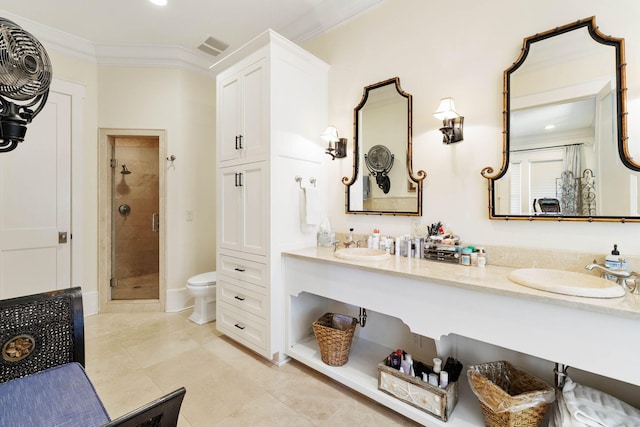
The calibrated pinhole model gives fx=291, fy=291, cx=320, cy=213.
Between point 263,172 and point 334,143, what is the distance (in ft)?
2.28

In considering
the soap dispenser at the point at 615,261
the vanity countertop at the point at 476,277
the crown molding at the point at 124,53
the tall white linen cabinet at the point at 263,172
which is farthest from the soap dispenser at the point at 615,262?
the crown molding at the point at 124,53

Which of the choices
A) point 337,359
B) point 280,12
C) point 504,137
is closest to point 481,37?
point 504,137

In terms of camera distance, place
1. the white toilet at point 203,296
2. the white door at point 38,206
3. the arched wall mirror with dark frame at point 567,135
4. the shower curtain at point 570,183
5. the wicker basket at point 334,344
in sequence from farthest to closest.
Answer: the white toilet at point 203,296 → the white door at point 38,206 → the wicker basket at point 334,344 → the shower curtain at point 570,183 → the arched wall mirror with dark frame at point 567,135

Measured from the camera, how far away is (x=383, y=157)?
2299 mm

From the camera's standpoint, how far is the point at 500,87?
69.9 inches

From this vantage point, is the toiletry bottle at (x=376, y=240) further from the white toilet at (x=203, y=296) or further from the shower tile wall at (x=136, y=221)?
the shower tile wall at (x=136, y=221)

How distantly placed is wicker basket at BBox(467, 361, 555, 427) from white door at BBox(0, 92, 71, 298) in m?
3.82

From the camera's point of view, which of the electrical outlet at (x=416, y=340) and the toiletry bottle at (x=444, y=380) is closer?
the toiletry bottle at (x=444, y=380)

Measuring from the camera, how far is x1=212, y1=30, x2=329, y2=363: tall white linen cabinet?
2172 mm

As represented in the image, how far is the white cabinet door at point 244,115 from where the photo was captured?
2203 mm

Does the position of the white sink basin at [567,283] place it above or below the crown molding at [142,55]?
below

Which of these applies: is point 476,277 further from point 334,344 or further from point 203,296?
point 203,296

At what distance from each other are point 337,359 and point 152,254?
3.13 metres

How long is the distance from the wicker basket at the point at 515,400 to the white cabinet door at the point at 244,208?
1.55m
